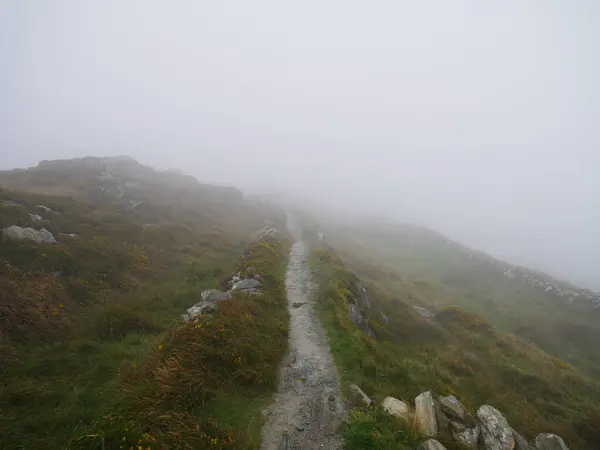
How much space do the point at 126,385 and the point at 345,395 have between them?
746cm

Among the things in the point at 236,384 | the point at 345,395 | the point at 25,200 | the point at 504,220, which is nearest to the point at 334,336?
the point at 345,395

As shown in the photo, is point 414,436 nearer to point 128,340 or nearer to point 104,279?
point 128,340

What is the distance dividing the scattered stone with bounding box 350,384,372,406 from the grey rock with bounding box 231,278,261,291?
405 inches

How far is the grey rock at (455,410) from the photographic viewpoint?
11023mm

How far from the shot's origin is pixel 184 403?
940 centimetres

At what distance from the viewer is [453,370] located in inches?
694

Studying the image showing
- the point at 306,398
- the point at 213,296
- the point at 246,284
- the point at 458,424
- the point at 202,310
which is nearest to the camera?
the point at 458,424

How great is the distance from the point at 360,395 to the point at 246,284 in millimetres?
11362

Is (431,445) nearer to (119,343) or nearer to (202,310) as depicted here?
(202,310)

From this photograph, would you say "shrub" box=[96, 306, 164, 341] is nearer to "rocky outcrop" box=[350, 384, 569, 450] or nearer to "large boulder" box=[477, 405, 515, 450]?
"rocky outcrop" box=[350, 384, 569, 450]

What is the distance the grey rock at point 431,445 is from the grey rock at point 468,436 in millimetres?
1205

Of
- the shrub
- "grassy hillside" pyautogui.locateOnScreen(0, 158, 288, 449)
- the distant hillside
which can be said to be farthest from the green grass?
the shrub

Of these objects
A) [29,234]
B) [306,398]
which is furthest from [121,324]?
[29,234]

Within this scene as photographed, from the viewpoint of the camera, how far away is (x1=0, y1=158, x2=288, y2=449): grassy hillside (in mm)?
8234
